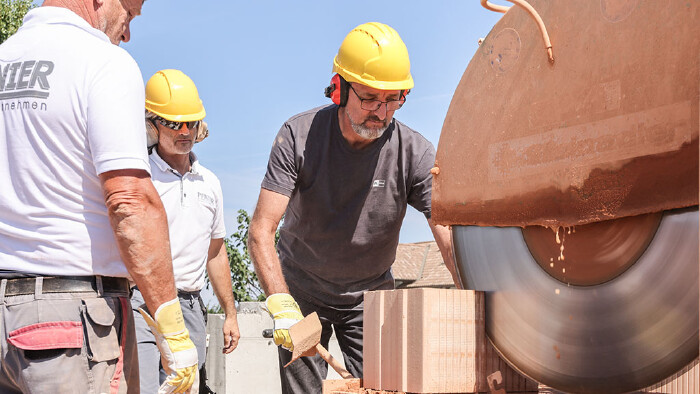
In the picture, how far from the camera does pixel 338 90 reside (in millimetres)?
3979

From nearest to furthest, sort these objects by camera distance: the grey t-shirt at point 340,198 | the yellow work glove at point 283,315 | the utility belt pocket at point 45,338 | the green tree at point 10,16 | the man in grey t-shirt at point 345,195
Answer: the utility belt pocket at point 45,338
the yellow work glove at point 283,315
the man in grey t-shirt at point 345,195
the grey t-shirt at point 340,198
the green tree at point 10,16

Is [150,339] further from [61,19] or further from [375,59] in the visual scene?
[61,19]

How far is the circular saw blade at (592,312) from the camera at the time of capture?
6.48ft

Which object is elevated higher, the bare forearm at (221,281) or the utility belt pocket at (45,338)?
the bare forearm at (221,281)

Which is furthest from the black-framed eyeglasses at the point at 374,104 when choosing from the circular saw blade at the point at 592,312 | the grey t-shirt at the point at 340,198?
the circular saw blade at the point at 592,312

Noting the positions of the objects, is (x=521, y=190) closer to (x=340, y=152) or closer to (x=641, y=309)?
(x=641, y=309)

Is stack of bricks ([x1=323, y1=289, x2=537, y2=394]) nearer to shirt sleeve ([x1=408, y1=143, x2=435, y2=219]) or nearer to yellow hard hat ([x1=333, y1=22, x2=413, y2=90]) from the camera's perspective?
yellow hard hat ([x1=333, y1=22, x2=413, y2=90])

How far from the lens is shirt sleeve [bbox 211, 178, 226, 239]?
5.22m

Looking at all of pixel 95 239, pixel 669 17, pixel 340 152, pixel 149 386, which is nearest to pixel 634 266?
pixel 669 17

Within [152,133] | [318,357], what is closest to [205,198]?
[152,133]

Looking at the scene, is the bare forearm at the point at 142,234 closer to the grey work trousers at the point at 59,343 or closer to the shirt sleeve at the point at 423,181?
the grey work trousers at the point at 59,343

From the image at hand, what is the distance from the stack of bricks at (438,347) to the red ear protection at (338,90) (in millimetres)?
1533

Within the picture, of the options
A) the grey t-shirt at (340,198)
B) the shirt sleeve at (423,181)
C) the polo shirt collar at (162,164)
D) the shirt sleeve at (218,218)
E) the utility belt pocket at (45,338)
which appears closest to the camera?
the utility belt pocket at (45,338)

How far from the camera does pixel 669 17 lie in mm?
1963
